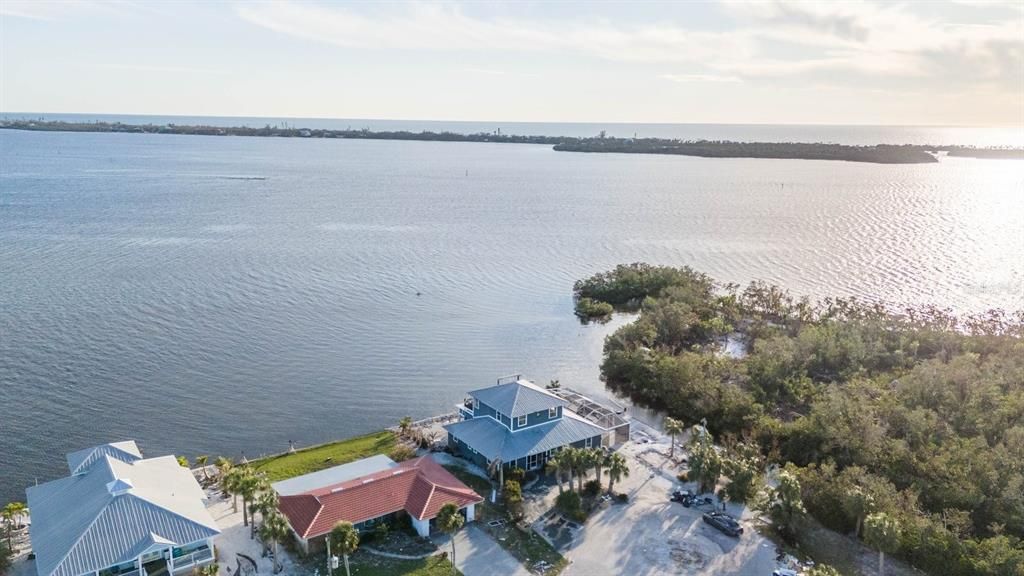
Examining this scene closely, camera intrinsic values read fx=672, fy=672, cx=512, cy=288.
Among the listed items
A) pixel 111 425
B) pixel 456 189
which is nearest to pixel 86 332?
pixel 111 425

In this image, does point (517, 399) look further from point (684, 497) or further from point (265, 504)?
point (265, 504)

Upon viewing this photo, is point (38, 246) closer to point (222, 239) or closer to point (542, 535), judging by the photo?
point (222, 239)

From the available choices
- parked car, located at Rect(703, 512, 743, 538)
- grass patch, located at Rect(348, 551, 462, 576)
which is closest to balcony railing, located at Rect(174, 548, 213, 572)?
grass patch, located at Rect(348, 551, 462, 576)

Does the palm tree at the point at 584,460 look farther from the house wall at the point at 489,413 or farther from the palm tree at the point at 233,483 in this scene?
the palm tree at the point at 233,483

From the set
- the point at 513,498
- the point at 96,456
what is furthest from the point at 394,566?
→ the point at 96,456

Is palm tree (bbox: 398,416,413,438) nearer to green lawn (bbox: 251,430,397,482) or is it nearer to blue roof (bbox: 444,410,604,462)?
green lawn (bbox: 251,430,397,482)
